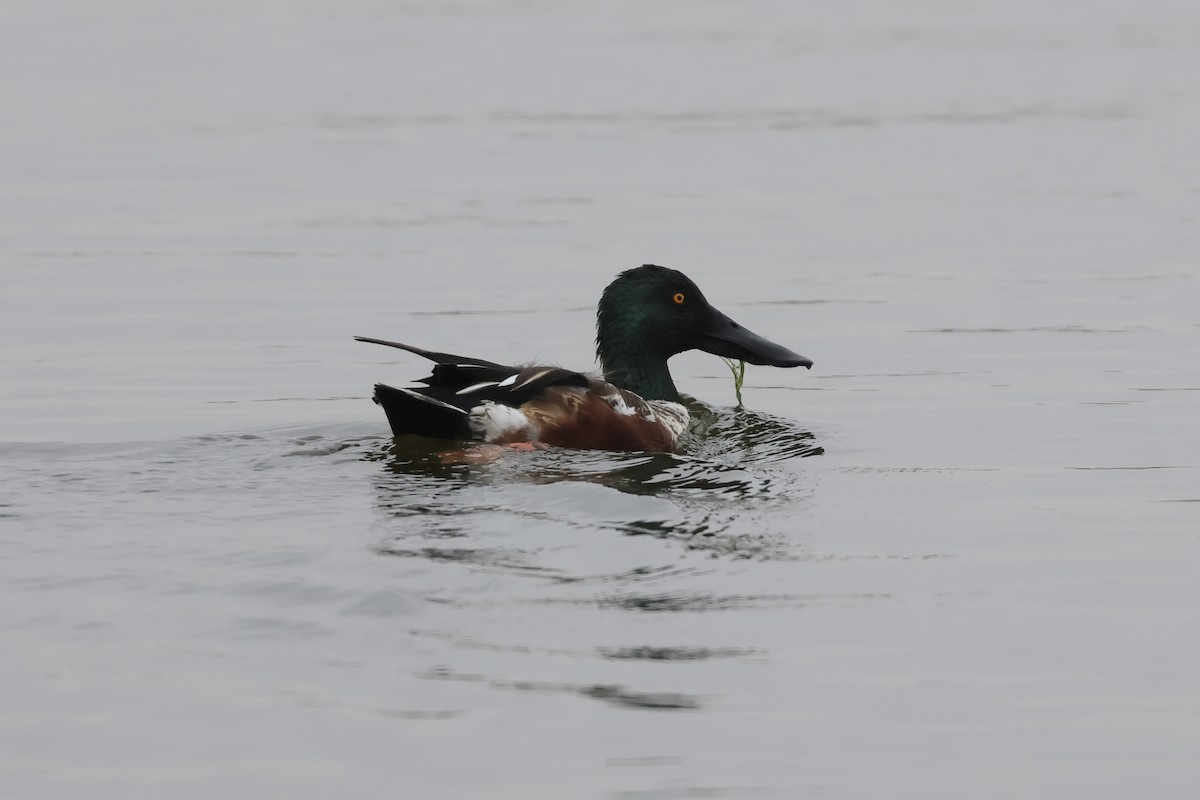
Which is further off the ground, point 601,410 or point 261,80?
point 261,80

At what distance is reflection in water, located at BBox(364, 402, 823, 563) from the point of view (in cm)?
755

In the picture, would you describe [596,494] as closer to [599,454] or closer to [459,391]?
[599,454]

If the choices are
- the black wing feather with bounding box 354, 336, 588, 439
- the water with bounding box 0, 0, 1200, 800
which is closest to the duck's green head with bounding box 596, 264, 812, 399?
the water with bounding box 0, 0, 1200, 800

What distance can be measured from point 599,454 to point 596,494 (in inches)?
43.2

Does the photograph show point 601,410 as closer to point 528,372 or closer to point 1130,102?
point 528,372

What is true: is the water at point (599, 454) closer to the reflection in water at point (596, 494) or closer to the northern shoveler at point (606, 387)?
the reflection in water at point (596, 494)

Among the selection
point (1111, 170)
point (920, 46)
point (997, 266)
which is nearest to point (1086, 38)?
point (920, 46)

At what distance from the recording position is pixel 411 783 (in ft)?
16.9

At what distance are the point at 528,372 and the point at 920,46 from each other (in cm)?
2000

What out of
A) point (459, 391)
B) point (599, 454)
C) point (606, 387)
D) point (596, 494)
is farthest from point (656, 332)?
point (596, 494)

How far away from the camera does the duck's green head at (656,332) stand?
1050 centimetres

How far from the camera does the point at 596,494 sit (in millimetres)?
8289

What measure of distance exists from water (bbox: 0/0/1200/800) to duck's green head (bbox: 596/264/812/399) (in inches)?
17.6

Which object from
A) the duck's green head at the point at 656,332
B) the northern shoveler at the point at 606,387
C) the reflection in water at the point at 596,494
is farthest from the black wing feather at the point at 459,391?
the duck's green head at the point at 656,332
